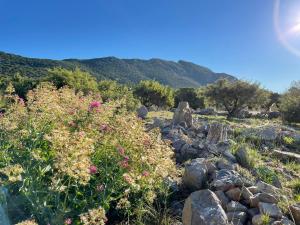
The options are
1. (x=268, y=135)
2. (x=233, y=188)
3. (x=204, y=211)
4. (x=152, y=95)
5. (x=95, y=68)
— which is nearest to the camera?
(x=204, y=211)

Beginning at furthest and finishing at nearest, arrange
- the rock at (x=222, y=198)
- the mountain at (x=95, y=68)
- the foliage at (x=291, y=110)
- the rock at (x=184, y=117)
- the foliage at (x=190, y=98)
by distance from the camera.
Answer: the mountain at (x=95, y=68), the foliage at (x=190, y=98), the foliage at (x=291, y=110), the rock at (x=184, y=117), the rock at (x=222, y=198)

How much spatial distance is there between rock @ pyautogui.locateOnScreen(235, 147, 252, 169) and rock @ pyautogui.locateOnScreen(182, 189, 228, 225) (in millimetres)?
2987

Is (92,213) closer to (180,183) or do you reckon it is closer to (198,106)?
(180,183)

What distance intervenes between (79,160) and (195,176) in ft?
8.88

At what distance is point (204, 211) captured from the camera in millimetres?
4164

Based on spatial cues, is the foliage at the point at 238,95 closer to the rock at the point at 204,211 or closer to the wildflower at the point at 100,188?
the rock at the point at 204,211

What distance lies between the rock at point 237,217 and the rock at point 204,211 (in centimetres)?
38

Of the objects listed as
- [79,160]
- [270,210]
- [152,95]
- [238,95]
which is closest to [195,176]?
[270,210]

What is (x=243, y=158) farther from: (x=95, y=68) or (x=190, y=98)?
(x=95, y=68)

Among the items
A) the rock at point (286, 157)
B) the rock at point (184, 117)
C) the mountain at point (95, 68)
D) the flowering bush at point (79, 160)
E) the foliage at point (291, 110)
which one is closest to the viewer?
the flowering bush at point (79, 160)

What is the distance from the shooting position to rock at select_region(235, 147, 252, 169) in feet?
23.5

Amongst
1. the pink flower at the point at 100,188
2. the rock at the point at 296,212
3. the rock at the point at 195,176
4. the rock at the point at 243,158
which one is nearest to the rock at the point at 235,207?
the rock at the point at 296,212

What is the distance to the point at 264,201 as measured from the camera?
4.89 m

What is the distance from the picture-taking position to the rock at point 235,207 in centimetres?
471
